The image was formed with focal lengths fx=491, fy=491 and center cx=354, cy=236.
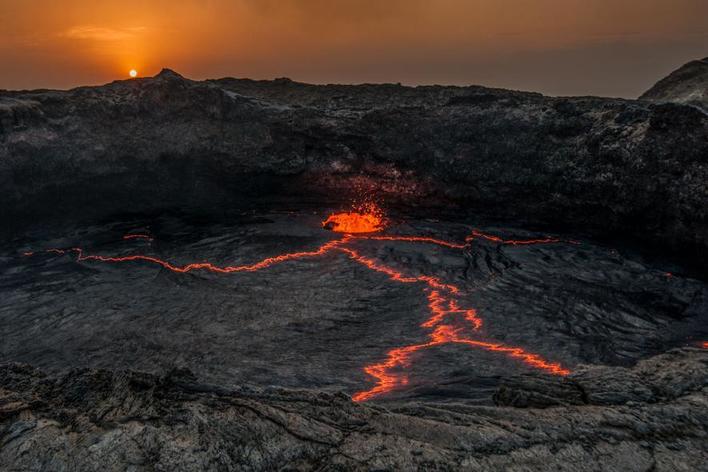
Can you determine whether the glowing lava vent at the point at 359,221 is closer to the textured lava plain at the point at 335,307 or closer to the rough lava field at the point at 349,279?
the rough lava field at the point at 349,279

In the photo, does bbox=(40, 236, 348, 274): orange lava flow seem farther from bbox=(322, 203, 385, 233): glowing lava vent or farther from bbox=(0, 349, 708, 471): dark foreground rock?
bbox=(0, 349, 708, 471): dark foreground rock

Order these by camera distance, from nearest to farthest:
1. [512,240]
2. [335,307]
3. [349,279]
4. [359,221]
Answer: [335,307], [349,279], [512,240], [359,221]

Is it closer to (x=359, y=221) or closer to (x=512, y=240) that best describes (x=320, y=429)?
(x=512, y=240)

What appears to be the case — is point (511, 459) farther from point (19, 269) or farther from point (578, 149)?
point (19, 269)

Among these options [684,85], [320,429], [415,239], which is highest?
[684,85]

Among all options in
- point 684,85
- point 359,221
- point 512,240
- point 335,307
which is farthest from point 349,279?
point 684,85

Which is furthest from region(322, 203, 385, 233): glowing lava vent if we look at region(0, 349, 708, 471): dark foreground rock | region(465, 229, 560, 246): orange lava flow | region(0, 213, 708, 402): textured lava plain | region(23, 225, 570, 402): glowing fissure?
region(0, 349, 708, 471): dark foreground rock

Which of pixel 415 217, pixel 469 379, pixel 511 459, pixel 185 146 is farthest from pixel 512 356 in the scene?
pixel 185 146
